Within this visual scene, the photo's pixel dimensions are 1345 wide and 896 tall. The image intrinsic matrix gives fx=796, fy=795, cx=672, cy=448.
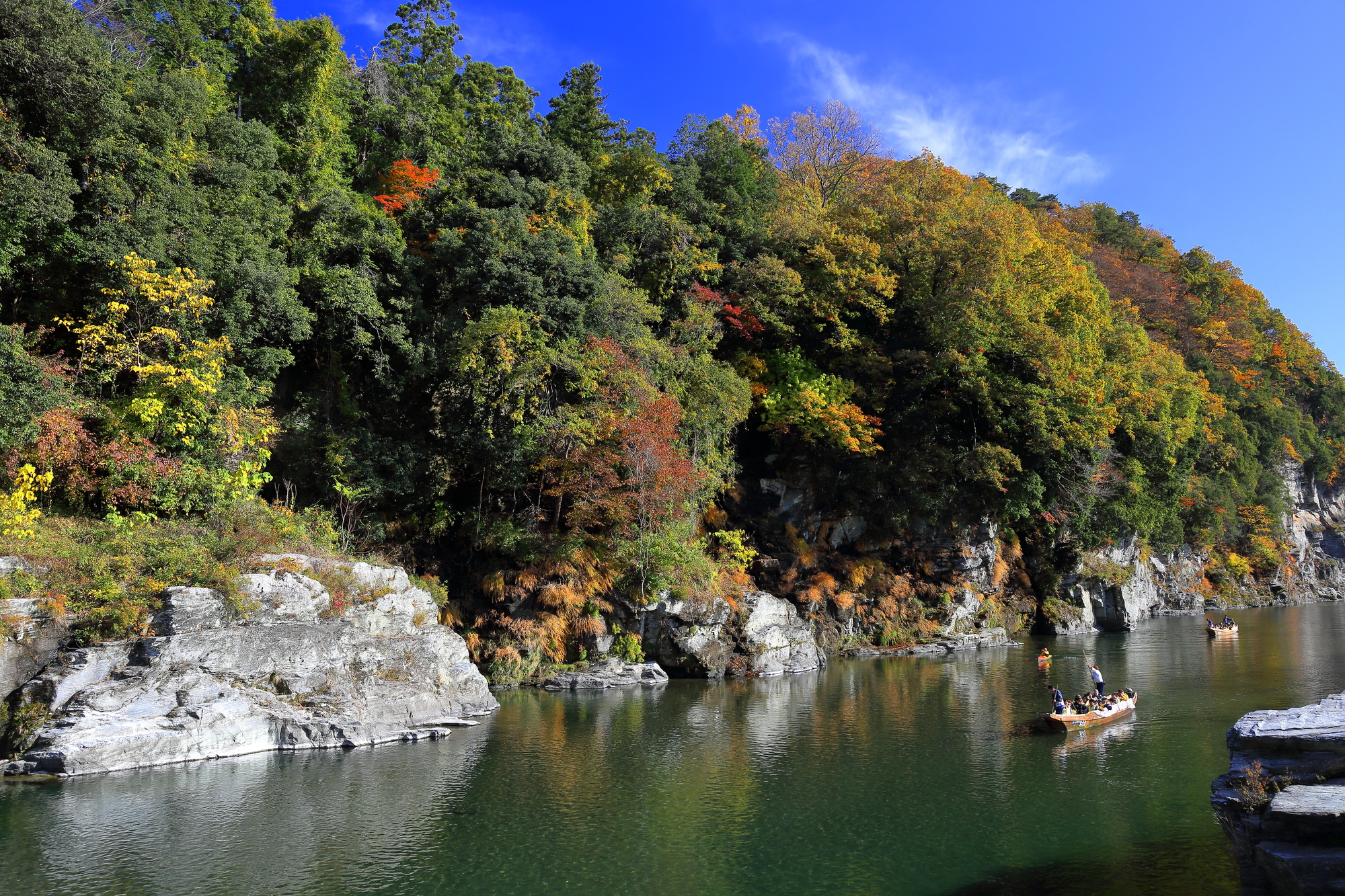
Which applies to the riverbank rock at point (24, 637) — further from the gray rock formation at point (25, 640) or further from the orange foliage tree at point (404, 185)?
the orange foliage tree at point (404, 185)

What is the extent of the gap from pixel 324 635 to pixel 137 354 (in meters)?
9.00

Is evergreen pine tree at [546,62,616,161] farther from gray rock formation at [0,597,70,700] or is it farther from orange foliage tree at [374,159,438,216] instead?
gray rock formation at [0,597,70,700]

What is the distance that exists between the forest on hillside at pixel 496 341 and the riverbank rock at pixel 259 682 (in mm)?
980

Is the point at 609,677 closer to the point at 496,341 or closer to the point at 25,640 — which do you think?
the point at 496,341

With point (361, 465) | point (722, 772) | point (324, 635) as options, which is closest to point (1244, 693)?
point (722, 772)

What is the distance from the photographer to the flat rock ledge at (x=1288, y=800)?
306 inches

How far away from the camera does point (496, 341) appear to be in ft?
84.1

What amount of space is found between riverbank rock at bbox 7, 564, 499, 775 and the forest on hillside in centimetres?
98

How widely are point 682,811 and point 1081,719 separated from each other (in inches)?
439

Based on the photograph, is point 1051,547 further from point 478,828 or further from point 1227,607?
point 478,828

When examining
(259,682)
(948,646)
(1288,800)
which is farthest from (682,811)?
(948,646)

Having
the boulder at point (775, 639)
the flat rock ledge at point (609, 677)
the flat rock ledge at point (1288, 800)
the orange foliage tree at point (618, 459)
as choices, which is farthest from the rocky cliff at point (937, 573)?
the flat rock ledge at point (1288, 800)

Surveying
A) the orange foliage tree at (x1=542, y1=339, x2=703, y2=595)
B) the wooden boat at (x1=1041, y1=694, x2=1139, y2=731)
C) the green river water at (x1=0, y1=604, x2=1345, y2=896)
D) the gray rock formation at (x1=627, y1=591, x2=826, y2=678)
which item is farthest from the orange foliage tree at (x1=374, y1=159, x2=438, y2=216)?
the wooden boat at (x1=1041, y1=694, x2=1139, y2=731)

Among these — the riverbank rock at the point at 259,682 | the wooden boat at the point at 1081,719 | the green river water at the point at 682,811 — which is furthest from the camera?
the wooden boat at the point at 1081,719
